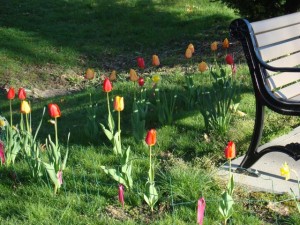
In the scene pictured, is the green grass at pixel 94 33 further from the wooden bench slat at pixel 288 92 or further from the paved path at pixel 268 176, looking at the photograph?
the paved path at pixel 268 176

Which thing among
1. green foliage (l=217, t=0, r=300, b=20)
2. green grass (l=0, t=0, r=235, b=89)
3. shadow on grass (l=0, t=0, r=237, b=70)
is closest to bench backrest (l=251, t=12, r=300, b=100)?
green grass (l=0, t=0, r=235, b=89)

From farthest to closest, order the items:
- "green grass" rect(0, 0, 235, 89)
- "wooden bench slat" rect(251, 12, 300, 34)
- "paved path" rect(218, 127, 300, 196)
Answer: "green grass" rect(0, 0, 235, 89) < "wooden bench slat" rect(251, 12, 300, 34) < "paved path" rect(218, 127, 300, 196)

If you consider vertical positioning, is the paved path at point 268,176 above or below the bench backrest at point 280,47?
below

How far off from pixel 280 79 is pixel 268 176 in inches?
29.6

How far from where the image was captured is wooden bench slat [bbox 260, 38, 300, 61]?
4.29m

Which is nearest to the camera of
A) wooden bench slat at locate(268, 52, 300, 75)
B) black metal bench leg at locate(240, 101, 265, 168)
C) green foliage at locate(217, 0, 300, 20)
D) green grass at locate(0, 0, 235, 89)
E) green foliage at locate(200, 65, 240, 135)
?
black metal bench leg at locate(240, 101, 265, 168)

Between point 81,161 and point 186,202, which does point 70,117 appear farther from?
point 186,202

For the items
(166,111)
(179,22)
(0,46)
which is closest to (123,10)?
(179,22)

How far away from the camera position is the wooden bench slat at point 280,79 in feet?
13.9

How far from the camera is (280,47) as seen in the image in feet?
14.8

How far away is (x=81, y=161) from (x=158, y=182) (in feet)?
2.36


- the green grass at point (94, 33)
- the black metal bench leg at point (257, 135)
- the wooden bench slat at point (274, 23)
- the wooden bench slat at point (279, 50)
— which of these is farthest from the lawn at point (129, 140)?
the wooden bench slat at point (274, 23)

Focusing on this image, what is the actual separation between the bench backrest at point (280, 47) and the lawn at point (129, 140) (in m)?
0.56

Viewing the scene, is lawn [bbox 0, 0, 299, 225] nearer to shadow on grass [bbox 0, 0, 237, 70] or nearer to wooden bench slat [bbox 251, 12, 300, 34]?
shadow on grass [bbox 0, 0, 237, 70]
